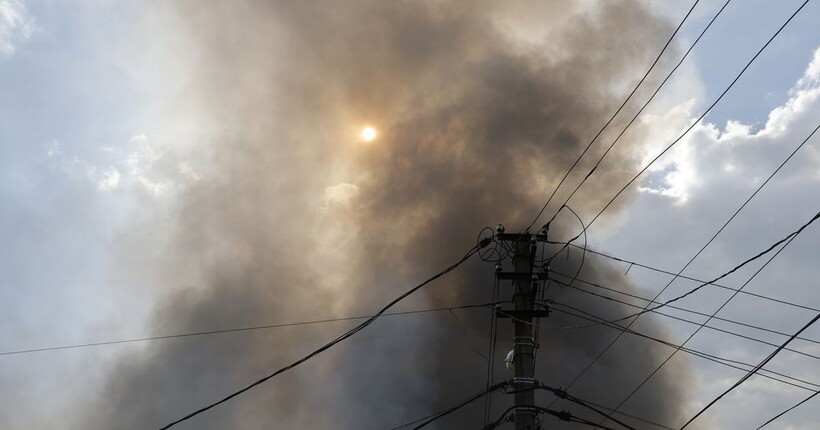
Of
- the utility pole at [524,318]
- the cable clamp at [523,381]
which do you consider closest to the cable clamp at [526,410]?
the utility pole at [524,318]

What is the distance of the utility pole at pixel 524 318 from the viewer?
15609 millimetres

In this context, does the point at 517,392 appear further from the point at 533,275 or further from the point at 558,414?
the point at 533,275

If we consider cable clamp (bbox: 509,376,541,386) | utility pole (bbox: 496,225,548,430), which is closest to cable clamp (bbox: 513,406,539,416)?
utility pole (bbox: 496,225,548,430)

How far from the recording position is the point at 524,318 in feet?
55.1

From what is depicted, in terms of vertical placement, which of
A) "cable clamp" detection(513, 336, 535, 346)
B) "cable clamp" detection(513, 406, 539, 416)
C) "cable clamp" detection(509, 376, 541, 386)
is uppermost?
"cable clamp" detection(513, 336, 535, 346)

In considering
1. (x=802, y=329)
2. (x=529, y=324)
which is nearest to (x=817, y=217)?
(x=802, y=329)

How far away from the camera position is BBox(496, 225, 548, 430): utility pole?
51.2 ft

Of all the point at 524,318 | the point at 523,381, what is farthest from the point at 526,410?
the point at 524,318

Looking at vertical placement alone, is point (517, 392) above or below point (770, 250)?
below

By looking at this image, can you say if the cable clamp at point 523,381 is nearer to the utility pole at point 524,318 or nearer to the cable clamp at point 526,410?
the utility pole at point 524,318

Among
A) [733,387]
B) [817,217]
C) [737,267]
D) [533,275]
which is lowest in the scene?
[733,387]

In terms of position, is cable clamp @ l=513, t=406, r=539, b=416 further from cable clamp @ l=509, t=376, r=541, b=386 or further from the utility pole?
cable clamp @ l=509, t=376, r=541, b=386

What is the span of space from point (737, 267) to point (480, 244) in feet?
19.2

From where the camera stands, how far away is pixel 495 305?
684 inches
